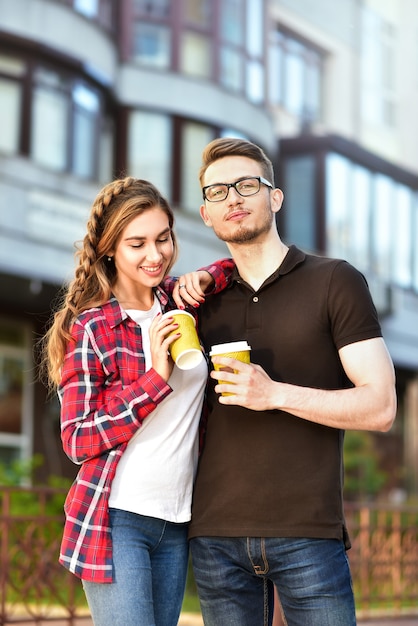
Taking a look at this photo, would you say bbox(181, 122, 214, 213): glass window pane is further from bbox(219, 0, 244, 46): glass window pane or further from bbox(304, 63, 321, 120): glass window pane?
bbox(304, 63, 321, 120): glass window pane

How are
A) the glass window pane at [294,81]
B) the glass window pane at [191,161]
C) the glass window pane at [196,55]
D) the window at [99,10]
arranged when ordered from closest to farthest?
the window at [99,10]
the glass window pane at [191,161]
the glass window pane at [196,55]
the glass window pane at [294,81]

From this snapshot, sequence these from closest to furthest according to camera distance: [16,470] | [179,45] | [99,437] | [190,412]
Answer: [99,437], [190,412], [16,470], [179,45]

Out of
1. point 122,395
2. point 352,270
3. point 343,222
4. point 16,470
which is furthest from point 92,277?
point 343,222

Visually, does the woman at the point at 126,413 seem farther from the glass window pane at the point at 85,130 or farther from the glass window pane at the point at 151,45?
the glass window pane at the point at 151,45

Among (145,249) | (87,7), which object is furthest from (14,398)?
(145,249)

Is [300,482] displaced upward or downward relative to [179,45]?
downward

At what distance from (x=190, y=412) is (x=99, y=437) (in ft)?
1.30

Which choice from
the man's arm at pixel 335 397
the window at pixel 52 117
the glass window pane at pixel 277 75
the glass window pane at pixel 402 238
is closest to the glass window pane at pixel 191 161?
the window at pixel 52 117

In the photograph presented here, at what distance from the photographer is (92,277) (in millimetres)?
3859

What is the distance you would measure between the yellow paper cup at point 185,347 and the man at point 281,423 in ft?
0.38

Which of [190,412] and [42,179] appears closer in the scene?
[190,412]

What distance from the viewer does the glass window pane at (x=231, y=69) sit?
68.7 feet

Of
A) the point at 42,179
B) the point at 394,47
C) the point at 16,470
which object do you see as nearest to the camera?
the point at 16,470

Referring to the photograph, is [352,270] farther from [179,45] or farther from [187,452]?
[179,45]
